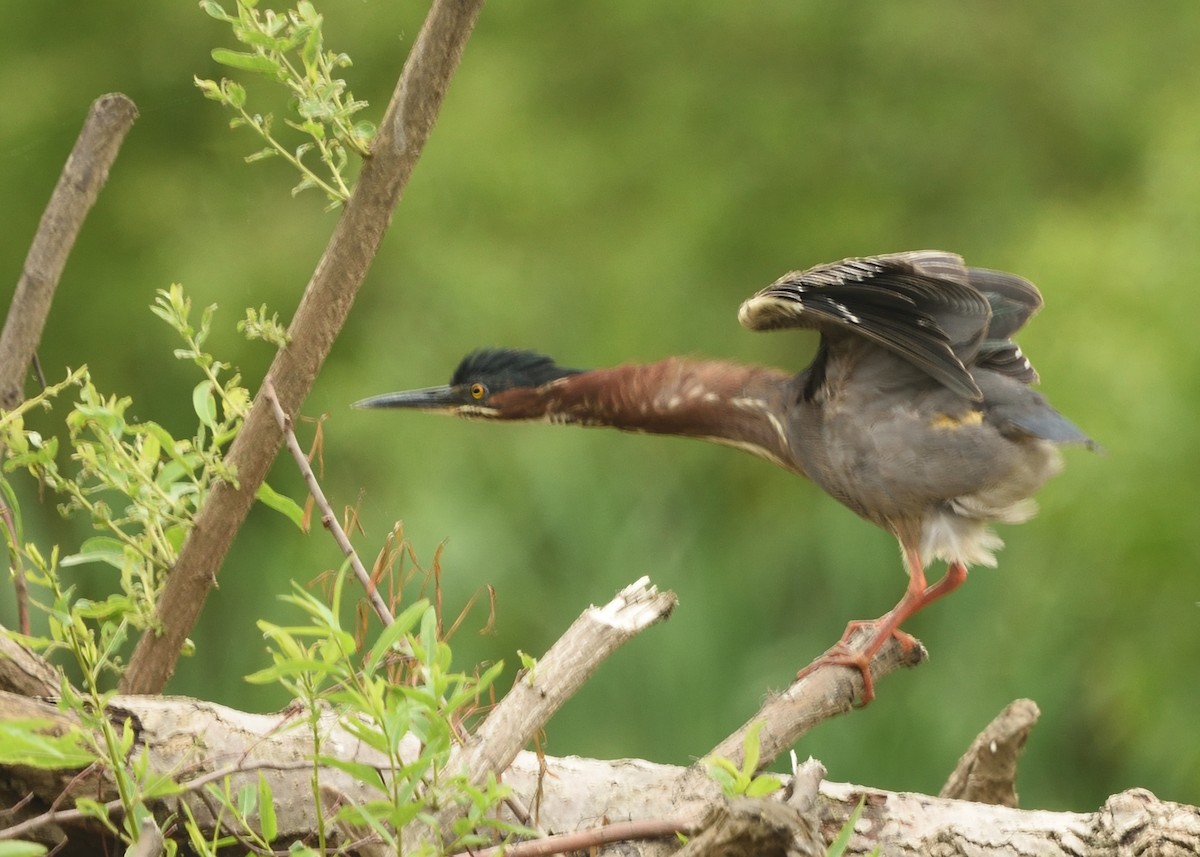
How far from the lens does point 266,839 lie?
126 cm

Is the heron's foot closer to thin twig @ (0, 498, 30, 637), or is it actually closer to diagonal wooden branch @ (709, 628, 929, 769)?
diagonal wooden branch @ (709, 628, 929, 769)


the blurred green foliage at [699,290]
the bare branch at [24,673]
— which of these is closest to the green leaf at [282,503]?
the bare branch at [24,673]

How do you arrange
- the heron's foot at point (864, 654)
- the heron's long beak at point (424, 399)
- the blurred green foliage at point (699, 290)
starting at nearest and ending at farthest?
the heron's foot at point (864, 654), the heron's long beak at point (424, 399), the blurred green foliage at point (699, 290)

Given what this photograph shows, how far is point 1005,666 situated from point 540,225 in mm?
2806

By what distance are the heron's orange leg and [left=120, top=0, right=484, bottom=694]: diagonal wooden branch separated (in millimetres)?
906

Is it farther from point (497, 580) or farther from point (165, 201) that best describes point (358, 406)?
point (165, 201)

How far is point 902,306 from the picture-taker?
221 cm

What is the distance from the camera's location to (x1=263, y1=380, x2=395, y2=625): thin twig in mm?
1490

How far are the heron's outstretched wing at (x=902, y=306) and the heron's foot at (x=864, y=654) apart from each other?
40 centimetres

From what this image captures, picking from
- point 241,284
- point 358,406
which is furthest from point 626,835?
point 241,284

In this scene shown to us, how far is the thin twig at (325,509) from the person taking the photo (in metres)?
Answer: 1.49

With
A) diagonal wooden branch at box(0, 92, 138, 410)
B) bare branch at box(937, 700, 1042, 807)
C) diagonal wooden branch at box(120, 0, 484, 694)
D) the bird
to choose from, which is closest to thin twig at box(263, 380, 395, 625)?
diagonal wooden branch at box(120, 0, 484, 694)

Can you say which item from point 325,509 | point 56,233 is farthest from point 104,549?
point 56,233

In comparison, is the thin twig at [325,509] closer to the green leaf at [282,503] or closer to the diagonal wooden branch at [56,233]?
the green leaf at [282,503]
